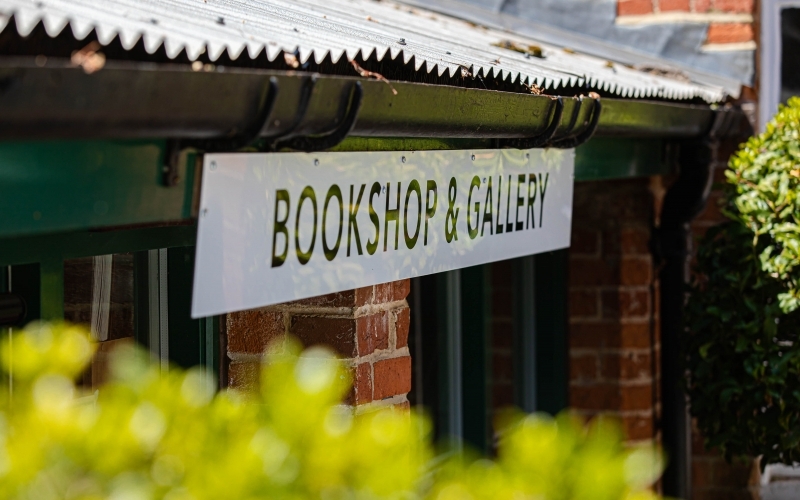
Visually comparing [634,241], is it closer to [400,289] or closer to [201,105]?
[400,289]

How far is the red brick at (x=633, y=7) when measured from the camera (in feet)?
14.0

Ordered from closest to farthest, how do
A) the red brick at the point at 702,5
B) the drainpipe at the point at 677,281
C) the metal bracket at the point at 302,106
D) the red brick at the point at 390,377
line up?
the metal bracket at the point at 302,106 < the red brick at the point at 390,377 < the drainpipe at the point at 677,281 < the red brick at the point at 702,5

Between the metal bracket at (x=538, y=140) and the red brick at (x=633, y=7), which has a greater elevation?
the red brick at (x=633, y=7)

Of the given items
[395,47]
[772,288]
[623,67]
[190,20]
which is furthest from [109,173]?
[623,67]

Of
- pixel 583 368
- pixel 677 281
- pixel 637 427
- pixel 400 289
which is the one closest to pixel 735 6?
pixel 677 281

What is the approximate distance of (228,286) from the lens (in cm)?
144

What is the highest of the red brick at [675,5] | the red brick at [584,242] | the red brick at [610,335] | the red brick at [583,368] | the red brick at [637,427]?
the red brick at [675,5]

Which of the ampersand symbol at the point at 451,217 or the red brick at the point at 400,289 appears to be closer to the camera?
the ampersand symbol at the point at 451,217

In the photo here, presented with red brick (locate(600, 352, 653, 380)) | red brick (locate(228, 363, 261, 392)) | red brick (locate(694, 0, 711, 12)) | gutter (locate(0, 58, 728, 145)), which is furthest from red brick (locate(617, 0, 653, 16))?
red brick (locate(228, 363, 261, 392))

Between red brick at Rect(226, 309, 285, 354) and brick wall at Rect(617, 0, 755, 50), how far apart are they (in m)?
2.64

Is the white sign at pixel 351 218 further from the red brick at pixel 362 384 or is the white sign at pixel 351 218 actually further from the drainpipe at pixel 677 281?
the drainpipe at pixel 677 281

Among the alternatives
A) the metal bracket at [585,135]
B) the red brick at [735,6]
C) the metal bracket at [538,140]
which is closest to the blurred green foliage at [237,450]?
the metal bracket at [538,140]

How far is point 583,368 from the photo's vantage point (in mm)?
4008

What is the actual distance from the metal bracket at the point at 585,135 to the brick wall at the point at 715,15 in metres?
1.81
